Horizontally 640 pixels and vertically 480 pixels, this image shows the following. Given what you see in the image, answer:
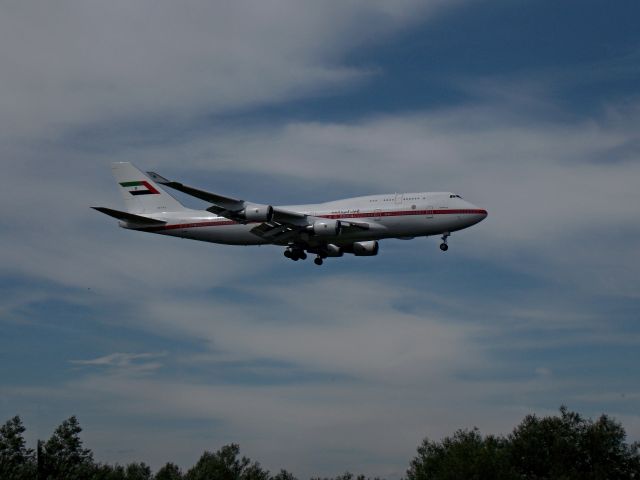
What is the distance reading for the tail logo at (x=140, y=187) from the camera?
319 ft

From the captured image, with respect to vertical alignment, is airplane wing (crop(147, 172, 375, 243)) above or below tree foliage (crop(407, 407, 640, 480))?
above

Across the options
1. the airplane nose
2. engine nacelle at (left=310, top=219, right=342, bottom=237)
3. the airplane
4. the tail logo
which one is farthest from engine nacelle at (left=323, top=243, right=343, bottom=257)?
the tail logo

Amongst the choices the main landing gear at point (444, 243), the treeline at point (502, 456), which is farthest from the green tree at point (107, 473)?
the main landing gear at point (444, 243)

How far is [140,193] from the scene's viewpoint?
98000 millimetres

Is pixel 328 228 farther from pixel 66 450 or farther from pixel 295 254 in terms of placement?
pixel 66 450

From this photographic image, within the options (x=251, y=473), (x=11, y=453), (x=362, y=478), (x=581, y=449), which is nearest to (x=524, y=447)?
(x=581, y=449)

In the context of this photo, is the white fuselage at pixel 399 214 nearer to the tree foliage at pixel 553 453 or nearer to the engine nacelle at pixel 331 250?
the engine nacelle at pixel 331 250

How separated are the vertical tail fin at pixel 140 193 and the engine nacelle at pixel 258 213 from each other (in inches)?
620

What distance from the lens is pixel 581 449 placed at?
4063 inches

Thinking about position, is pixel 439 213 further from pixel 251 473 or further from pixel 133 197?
pixel 251 473

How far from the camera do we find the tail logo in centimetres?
9719

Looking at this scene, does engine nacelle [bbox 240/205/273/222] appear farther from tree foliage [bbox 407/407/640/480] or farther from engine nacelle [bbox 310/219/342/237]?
tree foliage [bbox 407/407/640/480]

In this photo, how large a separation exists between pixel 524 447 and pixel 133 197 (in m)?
49.5

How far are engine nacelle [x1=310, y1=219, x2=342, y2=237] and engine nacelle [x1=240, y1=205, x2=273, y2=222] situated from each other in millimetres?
4040
